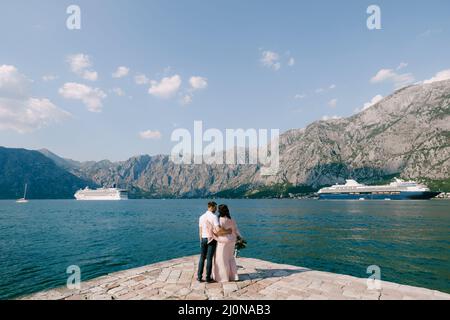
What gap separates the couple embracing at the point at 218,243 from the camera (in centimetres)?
1055

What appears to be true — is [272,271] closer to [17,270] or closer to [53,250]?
[17,270]

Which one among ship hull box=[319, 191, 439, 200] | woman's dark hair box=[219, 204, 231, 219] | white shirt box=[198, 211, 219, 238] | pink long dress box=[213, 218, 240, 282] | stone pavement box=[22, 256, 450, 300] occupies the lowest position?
ship hull box=[319, 191, 439, 200]

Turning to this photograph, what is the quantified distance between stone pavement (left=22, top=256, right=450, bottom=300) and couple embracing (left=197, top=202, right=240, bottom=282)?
439 mm

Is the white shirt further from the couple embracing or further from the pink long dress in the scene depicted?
the pink long dress

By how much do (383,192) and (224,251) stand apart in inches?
7512

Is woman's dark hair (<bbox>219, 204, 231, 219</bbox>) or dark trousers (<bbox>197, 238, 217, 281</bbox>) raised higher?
woman's dark hair (<bbox>219, 204, 231, 219</bbox>)

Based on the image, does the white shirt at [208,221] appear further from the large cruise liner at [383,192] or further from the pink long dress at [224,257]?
the large cruise liner at [383,192]

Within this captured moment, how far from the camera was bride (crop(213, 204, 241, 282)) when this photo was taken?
10.6m

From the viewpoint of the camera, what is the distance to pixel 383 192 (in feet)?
559

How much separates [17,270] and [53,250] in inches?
314

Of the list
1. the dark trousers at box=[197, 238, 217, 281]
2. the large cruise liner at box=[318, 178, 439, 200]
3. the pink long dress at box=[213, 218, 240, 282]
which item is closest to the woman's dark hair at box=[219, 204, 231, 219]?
the pink long dress at box=[213, 218, 240, 282]
